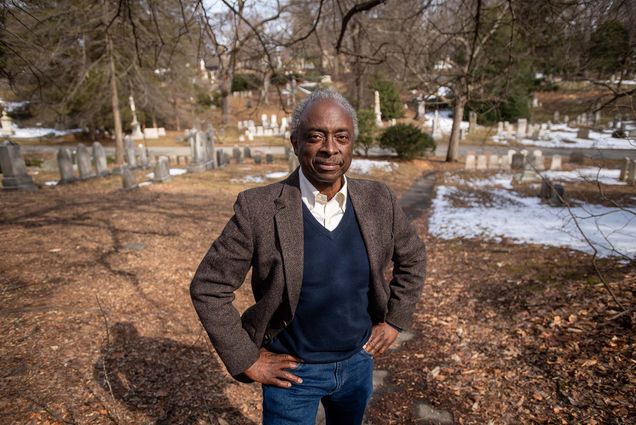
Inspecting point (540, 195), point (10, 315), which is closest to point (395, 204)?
point (10, 315)

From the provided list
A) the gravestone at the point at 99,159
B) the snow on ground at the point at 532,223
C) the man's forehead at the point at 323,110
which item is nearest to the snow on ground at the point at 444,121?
the snow on ground at the point at 532,223

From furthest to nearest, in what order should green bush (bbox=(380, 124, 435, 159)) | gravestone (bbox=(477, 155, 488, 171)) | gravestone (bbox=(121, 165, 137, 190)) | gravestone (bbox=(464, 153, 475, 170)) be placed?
green bush (bbox=(380, 124, 435, 159)) → gravestone (bbox=(464, 153, 475, 170)) → gravestone (bbox=(477, 155, 488, 171)) → gravestone (bbox=(121, 165, 137, 190))

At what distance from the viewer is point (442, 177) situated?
15594mm

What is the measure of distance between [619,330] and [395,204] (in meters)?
3.39

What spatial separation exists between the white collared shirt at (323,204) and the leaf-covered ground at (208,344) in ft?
6.30

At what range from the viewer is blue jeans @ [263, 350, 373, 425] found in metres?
1.71

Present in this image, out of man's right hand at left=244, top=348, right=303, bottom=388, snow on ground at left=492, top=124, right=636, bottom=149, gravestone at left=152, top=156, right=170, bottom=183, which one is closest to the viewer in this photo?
man's right hand at left=244, top=348, right=303, bottom=388

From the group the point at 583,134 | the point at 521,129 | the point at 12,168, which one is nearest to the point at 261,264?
the point at 12,168

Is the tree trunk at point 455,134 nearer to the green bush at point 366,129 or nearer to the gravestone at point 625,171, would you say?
the green bush at point 366,129

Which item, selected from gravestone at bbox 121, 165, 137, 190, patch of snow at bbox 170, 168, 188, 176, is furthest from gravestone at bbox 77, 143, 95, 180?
gravestone at bbox 121, 165, 137, 190

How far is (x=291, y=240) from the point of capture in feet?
5.30

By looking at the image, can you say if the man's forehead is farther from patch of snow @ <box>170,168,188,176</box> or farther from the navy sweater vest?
patch of snow @ <box>170,168,188,176</box>

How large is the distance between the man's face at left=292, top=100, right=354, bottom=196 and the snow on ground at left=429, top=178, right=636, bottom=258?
5.38 metres

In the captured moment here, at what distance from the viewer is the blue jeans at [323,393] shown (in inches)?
67.5
